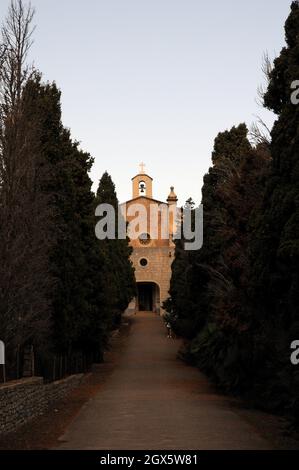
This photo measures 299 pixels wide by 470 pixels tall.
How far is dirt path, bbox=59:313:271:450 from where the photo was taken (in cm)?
1151

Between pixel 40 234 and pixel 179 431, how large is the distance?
6257mm

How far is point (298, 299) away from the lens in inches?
483

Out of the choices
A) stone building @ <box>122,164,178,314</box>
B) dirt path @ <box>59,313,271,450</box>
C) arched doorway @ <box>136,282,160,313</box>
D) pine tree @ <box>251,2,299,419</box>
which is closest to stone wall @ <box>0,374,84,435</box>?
dirt path @ <box>59,313,271,450</box>

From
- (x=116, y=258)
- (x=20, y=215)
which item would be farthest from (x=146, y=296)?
(x=20, y=215)

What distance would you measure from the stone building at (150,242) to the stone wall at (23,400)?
157 feet

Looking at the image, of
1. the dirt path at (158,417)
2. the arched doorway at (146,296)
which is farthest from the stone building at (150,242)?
the dirt path at (158,417)

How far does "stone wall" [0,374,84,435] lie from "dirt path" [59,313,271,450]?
1.08 metres

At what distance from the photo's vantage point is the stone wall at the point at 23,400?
13000 millimetres

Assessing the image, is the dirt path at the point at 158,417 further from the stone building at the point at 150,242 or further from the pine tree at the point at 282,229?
the stone building at the point at 150,242

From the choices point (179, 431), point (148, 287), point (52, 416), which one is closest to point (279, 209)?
point (179, 431)

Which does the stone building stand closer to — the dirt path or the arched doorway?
the arched doorway
